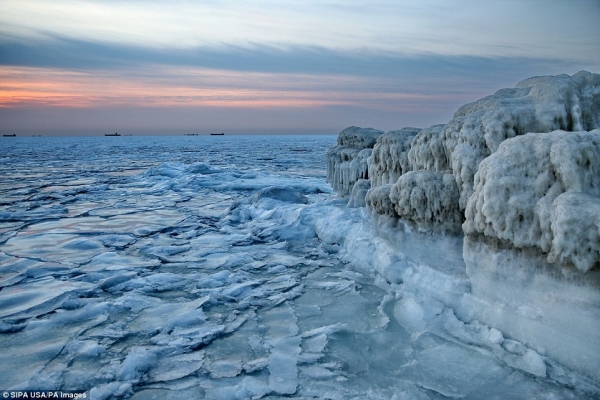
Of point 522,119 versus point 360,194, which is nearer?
point 522,119

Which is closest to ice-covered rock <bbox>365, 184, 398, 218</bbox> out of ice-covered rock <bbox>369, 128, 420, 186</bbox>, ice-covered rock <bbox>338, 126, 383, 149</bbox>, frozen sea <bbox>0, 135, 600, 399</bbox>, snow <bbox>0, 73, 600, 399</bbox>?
snow <bbox>0, 73, 600, 399</bbox>

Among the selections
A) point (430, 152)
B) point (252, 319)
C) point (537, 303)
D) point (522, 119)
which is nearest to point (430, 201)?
point (430, 152)

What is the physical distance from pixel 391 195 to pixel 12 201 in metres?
12.7

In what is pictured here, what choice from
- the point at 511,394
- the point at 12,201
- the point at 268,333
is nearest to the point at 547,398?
the point at 511,394

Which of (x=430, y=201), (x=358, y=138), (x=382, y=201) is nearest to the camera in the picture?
(x=430, y=201)

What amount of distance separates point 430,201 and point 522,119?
147 cm

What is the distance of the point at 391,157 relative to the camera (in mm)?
8078

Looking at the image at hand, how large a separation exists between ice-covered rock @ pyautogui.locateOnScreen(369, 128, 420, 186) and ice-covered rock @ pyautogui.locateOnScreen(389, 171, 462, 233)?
2.08m

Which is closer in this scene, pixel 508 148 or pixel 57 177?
pixel 508 148

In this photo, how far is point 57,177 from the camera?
66.8ft

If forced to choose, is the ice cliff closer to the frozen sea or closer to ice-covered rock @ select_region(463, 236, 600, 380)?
ice-covered rock @ select_region(463, 236, 600, 380)

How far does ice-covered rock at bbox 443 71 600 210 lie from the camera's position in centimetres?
498

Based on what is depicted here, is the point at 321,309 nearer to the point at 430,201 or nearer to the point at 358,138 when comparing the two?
the point at 430,201

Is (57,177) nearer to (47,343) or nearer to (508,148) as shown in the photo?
(47,343)
